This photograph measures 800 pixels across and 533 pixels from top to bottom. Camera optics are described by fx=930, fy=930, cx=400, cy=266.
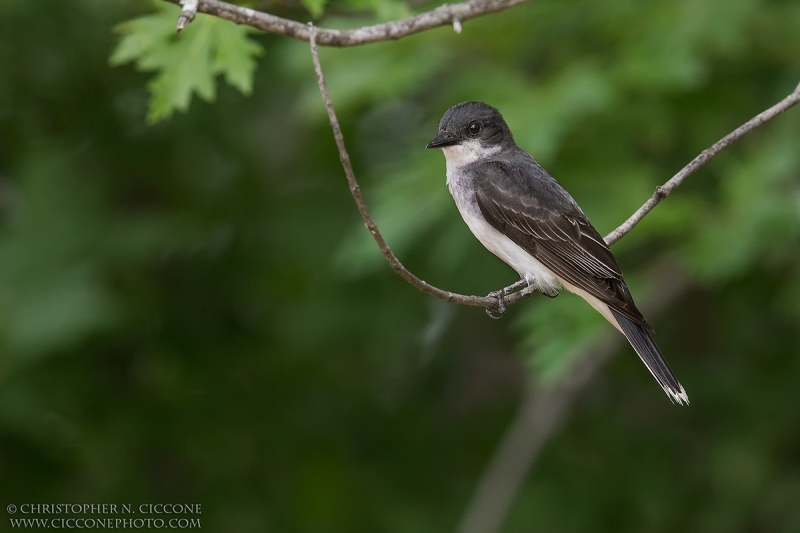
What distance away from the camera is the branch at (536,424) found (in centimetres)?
587

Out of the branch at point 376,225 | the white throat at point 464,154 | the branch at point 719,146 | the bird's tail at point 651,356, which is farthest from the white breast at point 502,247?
the branch at point 719,146

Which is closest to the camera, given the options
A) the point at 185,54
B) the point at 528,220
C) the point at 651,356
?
the point at 651,356

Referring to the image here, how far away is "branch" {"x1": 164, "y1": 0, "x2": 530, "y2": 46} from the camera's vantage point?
3.49 meters

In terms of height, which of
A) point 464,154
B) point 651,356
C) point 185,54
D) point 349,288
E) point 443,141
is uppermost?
point 349,288

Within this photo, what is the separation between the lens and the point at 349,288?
23.5ft

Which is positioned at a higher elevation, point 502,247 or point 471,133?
point 471,133

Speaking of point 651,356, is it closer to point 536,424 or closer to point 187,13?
point 536,424

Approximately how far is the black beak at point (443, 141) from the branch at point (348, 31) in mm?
979

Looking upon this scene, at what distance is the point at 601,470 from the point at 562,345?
267 cm

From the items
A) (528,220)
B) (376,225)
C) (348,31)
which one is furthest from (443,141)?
(376,225)

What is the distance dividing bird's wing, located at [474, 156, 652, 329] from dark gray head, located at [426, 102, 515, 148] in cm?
19

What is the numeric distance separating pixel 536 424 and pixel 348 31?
3.37 metres

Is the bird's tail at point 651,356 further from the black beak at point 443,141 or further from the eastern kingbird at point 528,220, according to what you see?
the black beak at point 443,141

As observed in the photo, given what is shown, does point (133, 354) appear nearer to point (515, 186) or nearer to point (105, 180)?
point (105, 180)
